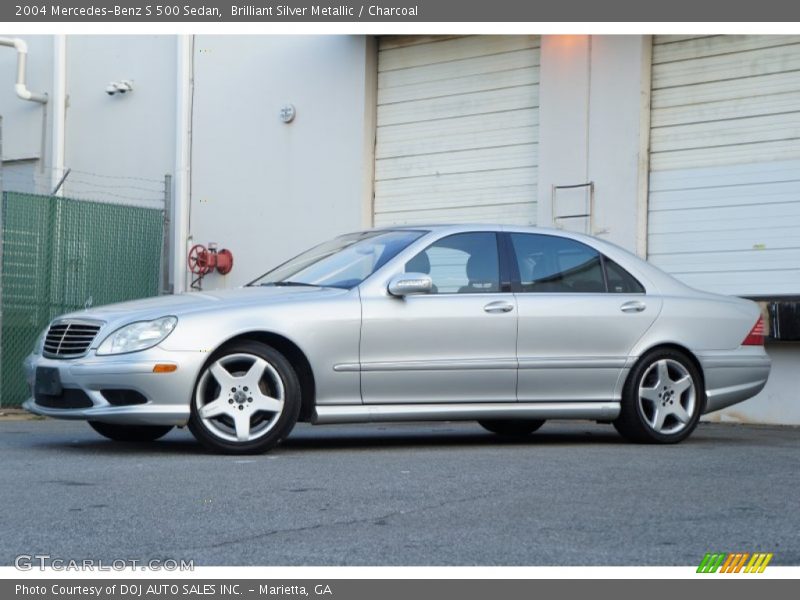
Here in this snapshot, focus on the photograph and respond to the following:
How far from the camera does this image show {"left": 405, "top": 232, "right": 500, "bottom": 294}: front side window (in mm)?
8805

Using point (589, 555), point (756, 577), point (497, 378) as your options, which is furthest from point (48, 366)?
point (756, 577)

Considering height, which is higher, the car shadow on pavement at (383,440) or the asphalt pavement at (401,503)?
the asphalt pavement at (401,503)

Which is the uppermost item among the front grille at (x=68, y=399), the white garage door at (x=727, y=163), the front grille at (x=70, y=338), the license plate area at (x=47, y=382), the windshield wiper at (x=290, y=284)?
the white garage door at (x=727, y=163)

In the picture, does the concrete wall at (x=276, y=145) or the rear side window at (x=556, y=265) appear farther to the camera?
the concrete wall at (x=276, y=145)

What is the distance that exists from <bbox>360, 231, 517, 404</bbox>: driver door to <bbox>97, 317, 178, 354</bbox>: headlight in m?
1.19

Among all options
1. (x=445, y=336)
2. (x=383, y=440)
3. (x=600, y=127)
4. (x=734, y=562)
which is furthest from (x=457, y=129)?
(x=734, y=562)

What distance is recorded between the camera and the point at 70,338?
27.3 feet

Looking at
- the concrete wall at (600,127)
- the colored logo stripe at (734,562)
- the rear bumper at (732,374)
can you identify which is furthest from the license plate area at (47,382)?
the concrete wall at (600,127)

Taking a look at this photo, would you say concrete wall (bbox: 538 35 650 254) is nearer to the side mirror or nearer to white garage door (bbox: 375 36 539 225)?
white garage door (bbox: 375 36 539 225)

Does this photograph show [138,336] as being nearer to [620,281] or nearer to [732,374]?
[620,281]

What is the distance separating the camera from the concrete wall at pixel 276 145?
15555 millimetres

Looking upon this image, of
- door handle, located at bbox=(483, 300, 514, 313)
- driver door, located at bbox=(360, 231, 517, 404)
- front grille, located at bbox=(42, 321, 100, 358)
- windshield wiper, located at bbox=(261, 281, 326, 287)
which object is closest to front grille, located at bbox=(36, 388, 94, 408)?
front grille, located at bbox=(42, 321, 100, 358)

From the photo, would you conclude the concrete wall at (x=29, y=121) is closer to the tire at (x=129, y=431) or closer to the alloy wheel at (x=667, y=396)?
the tire at (x=129, y=431)

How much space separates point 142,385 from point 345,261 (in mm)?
1699
